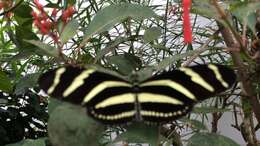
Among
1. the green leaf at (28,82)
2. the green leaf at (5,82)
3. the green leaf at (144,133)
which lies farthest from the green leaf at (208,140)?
the green leaf at (5,82)

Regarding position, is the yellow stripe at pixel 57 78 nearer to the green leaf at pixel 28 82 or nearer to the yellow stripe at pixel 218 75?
the yellow stripe at pixel 218 75

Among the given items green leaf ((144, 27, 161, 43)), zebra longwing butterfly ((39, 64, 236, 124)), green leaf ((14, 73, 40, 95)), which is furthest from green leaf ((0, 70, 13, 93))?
zebra longwing butterfly ((39, 64, 236, 124))

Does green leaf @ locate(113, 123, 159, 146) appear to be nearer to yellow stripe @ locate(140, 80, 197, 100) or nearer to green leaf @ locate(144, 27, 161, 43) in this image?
yellow stripe @ locate(140, 80, 197, 100)

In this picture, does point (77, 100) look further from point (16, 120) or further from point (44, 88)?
point (16, 120)

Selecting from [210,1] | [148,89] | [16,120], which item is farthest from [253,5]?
[16,120]

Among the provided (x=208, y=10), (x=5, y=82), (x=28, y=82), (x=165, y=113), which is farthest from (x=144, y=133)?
(x=5, y=82)

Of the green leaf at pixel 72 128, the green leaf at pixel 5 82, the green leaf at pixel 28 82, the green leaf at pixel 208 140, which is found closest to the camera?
the green leaf at pixel 72 128

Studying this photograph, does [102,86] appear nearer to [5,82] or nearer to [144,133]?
[144,133]

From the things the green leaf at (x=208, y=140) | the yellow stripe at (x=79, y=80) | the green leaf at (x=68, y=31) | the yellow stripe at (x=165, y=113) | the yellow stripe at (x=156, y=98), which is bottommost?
the green leaf at (x=208, y=140)
